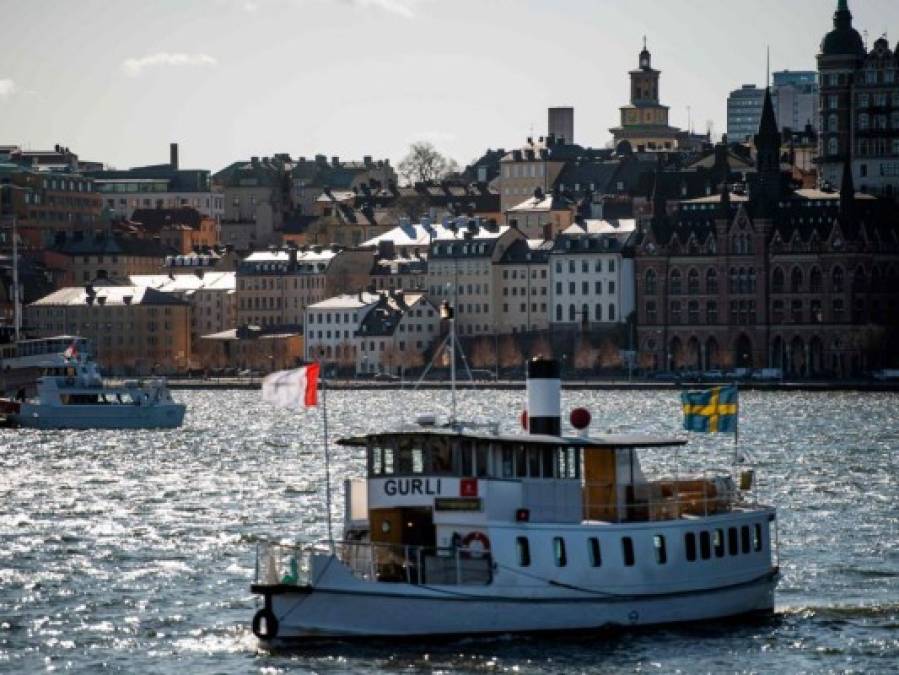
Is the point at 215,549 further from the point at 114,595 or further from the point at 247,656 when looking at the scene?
the point at 247,656

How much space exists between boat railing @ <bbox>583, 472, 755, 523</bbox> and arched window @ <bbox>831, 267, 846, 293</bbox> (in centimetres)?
13307

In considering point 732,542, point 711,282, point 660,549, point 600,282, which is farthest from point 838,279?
point 660,549

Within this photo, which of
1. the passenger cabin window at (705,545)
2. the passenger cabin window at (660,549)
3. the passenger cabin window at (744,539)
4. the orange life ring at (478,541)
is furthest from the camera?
the passenger cabin window at (744,539)

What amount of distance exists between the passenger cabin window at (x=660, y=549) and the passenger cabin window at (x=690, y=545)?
564mm

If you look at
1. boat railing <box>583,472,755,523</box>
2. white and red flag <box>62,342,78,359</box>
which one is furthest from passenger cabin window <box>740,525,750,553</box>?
white and red flag <box>62,342,78,359</box>

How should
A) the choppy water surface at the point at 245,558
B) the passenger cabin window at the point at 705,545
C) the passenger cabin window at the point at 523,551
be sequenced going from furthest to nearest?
the passenger cabin window at the point at 705,545 → the passenger cabin window at the point at 523,551 → the choppy water surface at the point at 245,558

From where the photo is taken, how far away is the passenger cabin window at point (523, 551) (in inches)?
1987

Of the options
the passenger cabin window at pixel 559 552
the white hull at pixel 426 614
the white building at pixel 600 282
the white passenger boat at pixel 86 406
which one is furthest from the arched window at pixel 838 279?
the passenger cabin window at pixel 559 552

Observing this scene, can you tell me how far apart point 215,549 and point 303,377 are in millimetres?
18376

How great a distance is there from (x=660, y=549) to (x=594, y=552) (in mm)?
1459

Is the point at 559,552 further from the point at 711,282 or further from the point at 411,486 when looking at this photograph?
the point at 711,282

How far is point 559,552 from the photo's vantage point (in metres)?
50.8

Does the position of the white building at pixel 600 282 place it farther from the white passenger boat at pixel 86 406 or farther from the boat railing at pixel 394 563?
the boat railing at pixel 394 563

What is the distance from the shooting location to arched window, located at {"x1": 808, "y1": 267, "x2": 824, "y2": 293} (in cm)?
18800
